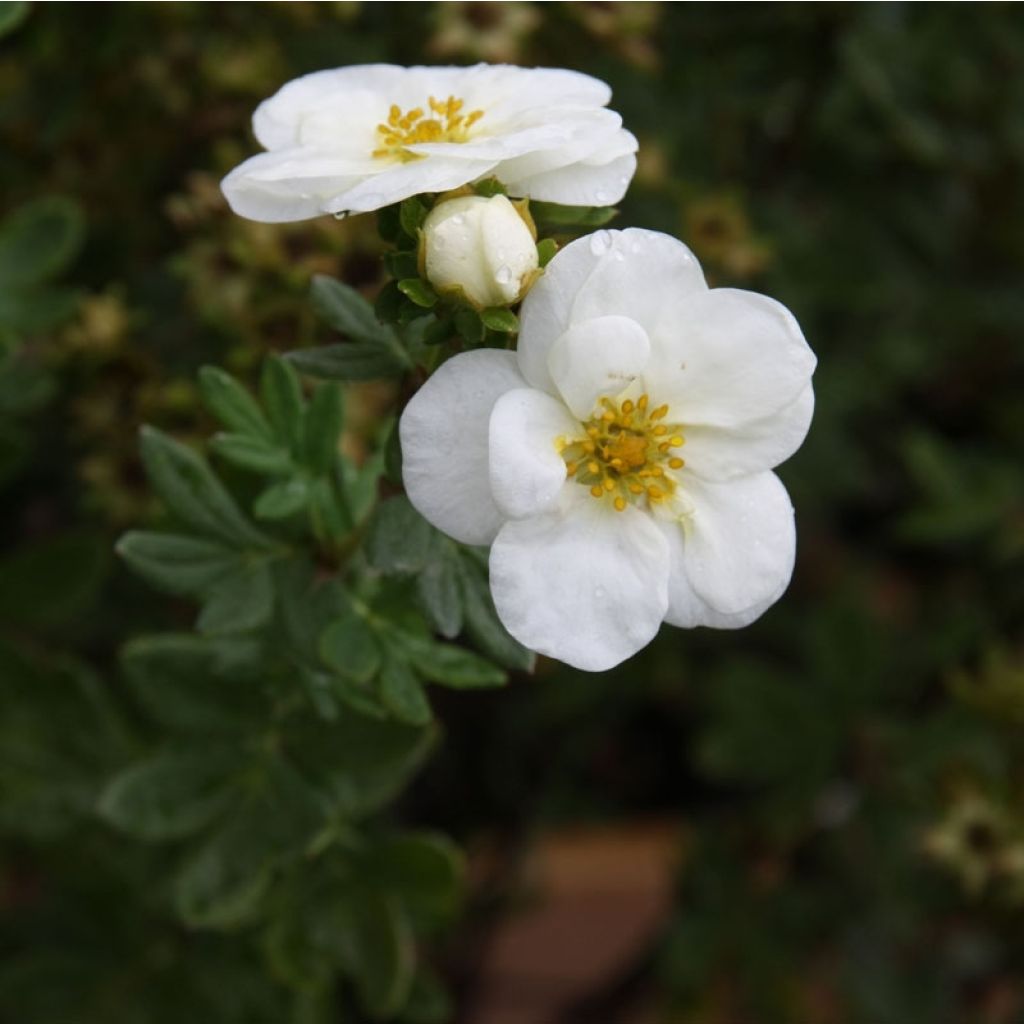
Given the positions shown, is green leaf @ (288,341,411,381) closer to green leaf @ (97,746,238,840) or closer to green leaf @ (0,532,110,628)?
green leaf @ (97,746,238,840)

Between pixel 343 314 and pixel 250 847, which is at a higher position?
pixel 343 314

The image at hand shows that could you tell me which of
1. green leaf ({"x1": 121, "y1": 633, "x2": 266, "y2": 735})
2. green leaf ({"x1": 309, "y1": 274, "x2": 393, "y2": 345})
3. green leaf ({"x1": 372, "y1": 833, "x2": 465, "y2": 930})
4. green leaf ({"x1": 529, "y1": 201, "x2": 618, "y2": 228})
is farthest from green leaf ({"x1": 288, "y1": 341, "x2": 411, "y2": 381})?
green leaf ({"x1": 372, "y1": 833, "x2": 465, "y2": 930})

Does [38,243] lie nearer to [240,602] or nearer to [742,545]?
[240,602]

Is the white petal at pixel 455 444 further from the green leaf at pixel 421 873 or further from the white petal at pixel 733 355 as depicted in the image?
the green leaf at pixel 421 873

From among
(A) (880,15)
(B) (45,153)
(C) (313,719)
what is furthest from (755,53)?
(C) (313,719)

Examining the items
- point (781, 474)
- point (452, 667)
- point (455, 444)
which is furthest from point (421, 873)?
point (781, 474)

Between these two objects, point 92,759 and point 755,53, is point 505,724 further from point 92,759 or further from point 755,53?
point 755,53
